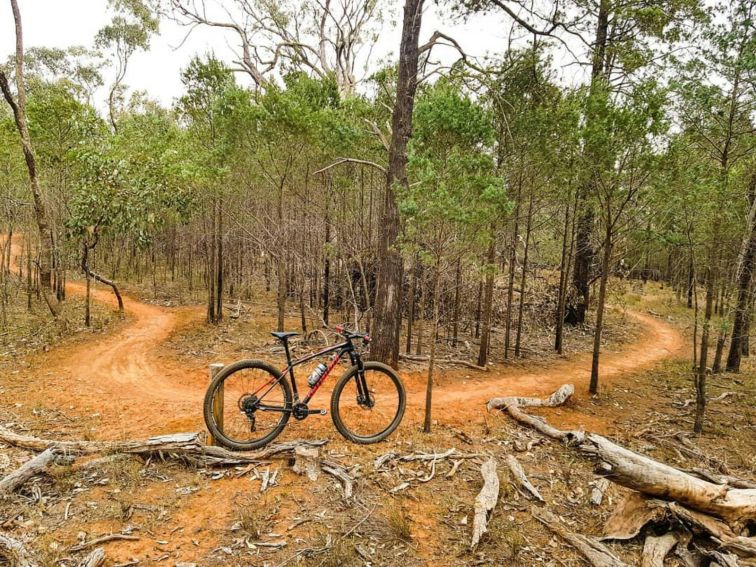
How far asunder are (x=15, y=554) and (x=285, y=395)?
2.60 meters

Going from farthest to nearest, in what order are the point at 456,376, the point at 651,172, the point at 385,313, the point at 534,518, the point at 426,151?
1. the point at 456,376
2. the point at 385,313
3. the point at 651,172
4. the point at 426,151
5. the point at 534,518

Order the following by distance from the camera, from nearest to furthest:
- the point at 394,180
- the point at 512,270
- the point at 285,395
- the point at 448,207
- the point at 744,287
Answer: the point at 285,395, the point at 448,207, the point at 394,180, the point at 744,287, the point at 512,270

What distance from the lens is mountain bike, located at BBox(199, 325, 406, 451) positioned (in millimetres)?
4820

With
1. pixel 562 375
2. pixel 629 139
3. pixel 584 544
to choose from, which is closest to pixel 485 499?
pixel 584 544

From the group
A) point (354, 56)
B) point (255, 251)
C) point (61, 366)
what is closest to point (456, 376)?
point (61, 366)

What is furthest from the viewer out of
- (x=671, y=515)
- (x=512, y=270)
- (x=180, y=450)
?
(x=512, y=270)

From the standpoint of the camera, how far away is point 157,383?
29.3 ft

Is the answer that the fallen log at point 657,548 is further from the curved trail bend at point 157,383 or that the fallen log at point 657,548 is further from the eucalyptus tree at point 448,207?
the curved trail bend at point 157,383

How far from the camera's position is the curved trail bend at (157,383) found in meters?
6.88

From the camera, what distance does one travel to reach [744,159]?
8.20 m

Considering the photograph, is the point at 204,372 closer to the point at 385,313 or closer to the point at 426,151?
the point at 385,313

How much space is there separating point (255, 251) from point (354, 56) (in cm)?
1091

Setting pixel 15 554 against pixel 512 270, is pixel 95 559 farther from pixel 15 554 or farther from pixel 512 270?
pixel 512 270

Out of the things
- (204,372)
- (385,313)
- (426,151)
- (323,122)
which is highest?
(323,122)
